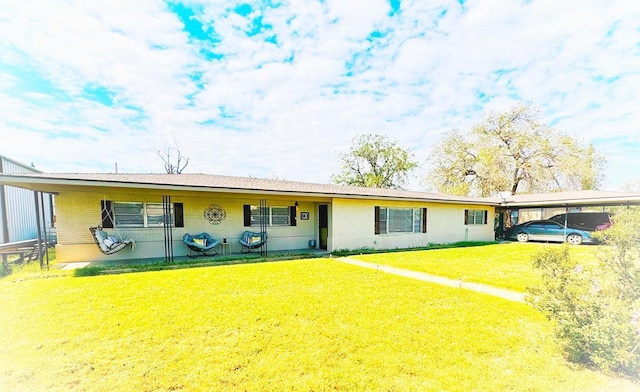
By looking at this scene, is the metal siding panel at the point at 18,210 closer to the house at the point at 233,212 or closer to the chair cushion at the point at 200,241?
the house at the point at 233,212

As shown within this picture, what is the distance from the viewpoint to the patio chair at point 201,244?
968 cm

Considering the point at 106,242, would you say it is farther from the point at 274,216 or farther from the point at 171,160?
the point at 171,160

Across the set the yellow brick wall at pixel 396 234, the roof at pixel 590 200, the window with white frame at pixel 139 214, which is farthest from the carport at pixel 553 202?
the window with white frame at pixel 139 214

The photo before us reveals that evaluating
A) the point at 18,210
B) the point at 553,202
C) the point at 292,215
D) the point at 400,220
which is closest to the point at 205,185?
the point at 292,215

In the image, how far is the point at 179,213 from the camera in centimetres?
1020

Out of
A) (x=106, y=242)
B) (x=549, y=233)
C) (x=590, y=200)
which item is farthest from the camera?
(x=549, y=233)

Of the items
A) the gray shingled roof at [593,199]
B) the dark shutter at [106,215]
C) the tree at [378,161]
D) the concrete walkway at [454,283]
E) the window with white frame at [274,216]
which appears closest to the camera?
the concrete walkway at [454,283]

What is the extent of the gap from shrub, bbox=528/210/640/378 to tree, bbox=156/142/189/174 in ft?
109

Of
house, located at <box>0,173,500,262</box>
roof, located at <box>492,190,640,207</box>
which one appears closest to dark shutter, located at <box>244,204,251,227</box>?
house, located at <box>0,173,500,262</box>

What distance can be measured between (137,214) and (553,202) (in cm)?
1919

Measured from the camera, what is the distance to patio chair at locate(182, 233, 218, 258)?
9680 mm

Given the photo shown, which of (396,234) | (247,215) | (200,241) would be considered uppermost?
(247,215)

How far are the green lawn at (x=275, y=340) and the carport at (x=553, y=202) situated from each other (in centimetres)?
863

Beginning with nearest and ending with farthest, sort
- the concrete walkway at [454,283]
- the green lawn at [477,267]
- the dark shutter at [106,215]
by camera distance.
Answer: the concrete walkway at [454,283] < the green lawn at [477,267] < the dark shutter at [106,215]
